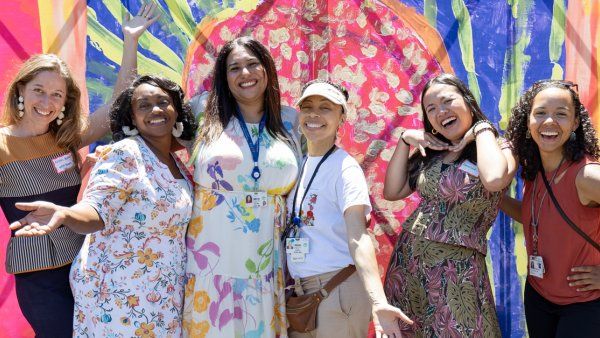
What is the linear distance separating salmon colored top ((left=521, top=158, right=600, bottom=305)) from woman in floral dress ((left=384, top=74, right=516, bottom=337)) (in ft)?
0.68

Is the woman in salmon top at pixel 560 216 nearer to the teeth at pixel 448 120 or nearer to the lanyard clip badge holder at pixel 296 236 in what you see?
the teeth at pixel 448 120

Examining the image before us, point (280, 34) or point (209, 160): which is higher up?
point (280, 34)

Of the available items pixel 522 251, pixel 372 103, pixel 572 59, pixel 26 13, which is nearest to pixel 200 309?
pixel 372 103

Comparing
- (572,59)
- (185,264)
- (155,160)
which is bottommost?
(185,264)

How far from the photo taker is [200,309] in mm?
2795

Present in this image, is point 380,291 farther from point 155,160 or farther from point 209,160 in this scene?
point 155,160

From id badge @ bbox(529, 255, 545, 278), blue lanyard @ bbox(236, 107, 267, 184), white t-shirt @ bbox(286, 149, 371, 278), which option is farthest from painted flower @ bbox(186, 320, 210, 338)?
id badge @ bbox(529, 255, 545, 278)

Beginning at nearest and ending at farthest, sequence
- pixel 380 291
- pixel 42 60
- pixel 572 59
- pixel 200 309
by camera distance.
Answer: pixel 380 291
pixel 200 309
pixel 42 60
pixel 572 59

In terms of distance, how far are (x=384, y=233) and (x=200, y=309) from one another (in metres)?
1.21

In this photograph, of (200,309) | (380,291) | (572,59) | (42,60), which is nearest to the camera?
(380,291)

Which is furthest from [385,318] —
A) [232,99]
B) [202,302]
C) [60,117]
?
[60,117]

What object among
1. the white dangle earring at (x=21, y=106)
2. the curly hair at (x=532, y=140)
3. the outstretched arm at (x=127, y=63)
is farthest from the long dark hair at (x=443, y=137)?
the white dangle earring at (x=21, y=106)

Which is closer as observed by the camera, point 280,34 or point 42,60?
point 42,60

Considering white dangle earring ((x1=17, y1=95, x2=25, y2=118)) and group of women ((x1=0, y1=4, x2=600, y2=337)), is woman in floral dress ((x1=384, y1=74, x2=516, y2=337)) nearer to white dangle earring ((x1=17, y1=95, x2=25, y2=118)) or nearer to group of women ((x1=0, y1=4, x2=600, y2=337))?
group of women ((x1=0, y1=4, x2=600, y2=337))
